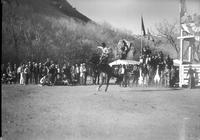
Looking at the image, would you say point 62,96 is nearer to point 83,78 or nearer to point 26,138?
point 26,138

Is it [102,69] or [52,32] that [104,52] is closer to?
[52,32]

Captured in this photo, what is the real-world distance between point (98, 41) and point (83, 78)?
3.49 meters

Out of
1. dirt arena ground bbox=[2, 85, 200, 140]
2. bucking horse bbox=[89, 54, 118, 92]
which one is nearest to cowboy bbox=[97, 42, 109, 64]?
bucking horse bbox=[89, 54, 118, 92]

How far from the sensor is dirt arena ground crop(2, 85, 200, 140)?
5836 mm

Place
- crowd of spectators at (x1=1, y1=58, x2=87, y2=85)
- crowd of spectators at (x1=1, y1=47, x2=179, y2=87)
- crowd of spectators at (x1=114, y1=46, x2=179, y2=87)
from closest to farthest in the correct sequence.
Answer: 1. crowd of spectators at (x1=1, y1=58, x2=87, y2=85)
2. crowd of spectators at (x1=1, y1=47, x2=179, y2=87)
3. crowd of spectators at (x1=114, y1=46, x2=179, y2=87)

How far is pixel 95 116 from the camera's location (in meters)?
6.31

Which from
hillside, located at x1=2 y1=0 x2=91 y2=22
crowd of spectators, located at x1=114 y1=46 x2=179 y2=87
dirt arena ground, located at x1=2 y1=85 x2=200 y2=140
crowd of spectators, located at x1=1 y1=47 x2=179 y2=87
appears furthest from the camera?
crowd of spectators, located at x1=114 y1=46 x2=179 y2=87

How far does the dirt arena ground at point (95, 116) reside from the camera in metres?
5.84

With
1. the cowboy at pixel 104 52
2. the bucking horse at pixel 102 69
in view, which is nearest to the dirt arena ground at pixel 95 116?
the bucking horse at pixel 102 69

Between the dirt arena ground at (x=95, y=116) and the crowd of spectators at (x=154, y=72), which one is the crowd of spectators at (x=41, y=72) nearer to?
the dirt arena ground at (x=95, y=116)

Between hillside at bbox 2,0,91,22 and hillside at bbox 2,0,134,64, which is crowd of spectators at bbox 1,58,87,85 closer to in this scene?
hillside at bbox 2,0,134,64

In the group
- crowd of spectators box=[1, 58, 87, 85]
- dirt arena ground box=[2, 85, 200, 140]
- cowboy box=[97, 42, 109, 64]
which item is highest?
cowboy box=[97, 42, 109, 64]

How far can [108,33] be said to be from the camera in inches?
272

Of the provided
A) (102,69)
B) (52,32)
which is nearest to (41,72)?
(52,32)
